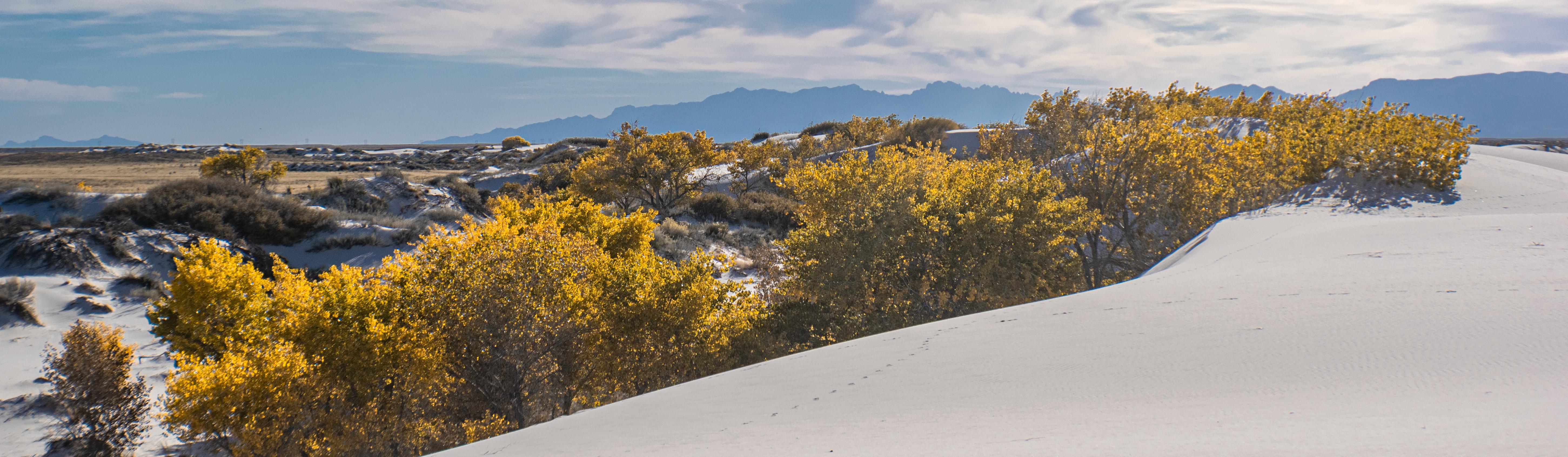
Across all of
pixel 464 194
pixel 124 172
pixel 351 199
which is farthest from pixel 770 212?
pixel 124 172

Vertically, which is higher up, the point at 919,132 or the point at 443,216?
the point at 919,132

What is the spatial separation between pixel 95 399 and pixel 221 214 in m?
14.5

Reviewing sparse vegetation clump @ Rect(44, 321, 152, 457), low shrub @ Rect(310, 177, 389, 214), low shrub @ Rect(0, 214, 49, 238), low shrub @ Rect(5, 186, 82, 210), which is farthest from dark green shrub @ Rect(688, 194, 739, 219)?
low shrub @ Rect(5, 186, 82, 210)

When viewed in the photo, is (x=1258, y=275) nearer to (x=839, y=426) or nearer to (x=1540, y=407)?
(x=1540, y=407)

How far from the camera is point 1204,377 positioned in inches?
141

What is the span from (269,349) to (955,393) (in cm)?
767

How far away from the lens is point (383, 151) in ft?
343

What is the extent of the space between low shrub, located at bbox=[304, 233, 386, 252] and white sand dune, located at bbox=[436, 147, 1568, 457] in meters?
20.0

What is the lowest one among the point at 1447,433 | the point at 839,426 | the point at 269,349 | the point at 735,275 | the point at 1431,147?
the point at 735,275

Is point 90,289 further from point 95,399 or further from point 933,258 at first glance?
point 933,258

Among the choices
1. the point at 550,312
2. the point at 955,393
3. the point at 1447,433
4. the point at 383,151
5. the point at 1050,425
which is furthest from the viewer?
the point at 383,151

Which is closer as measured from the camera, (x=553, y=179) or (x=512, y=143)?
(x=553, y=179)

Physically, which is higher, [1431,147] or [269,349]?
[1431,147]

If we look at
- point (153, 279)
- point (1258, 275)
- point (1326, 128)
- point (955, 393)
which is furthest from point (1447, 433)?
point (153, 279)
